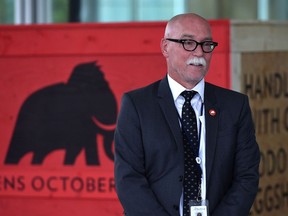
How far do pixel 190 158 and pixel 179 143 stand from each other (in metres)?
0.08

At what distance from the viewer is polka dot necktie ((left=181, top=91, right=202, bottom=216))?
12.8 ft

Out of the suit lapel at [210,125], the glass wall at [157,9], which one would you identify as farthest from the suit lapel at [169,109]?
the glass wall at [157,9]

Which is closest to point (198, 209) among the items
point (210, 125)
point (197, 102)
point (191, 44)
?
point (210, 125)

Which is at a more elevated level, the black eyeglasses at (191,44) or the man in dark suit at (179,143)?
the black eyeglasses at (191,44)

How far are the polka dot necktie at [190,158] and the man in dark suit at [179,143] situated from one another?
22 mm

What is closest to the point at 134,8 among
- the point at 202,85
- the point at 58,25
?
the point at 58,25

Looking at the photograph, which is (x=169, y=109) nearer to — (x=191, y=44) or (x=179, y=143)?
(x=179, y=143)

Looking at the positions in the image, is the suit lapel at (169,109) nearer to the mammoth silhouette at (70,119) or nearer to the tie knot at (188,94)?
the tie knot at (188,94)

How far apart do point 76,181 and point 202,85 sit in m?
2.35

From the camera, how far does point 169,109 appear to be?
3.97 metres

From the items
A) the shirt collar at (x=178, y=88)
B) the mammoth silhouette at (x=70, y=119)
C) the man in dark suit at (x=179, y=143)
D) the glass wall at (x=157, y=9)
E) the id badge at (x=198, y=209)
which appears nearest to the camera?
the id badge at (x=198, y=209)

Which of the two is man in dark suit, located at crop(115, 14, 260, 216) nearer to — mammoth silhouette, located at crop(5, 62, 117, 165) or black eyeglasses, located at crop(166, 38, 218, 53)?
black eyeglasses, located at crop(166, 38, 218, 53)

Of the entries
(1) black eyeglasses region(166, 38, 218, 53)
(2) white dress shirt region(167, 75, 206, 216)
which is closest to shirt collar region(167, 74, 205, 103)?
(2) white dress shirt region(167, 75, 206, 216)

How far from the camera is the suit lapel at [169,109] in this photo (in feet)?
12.9
